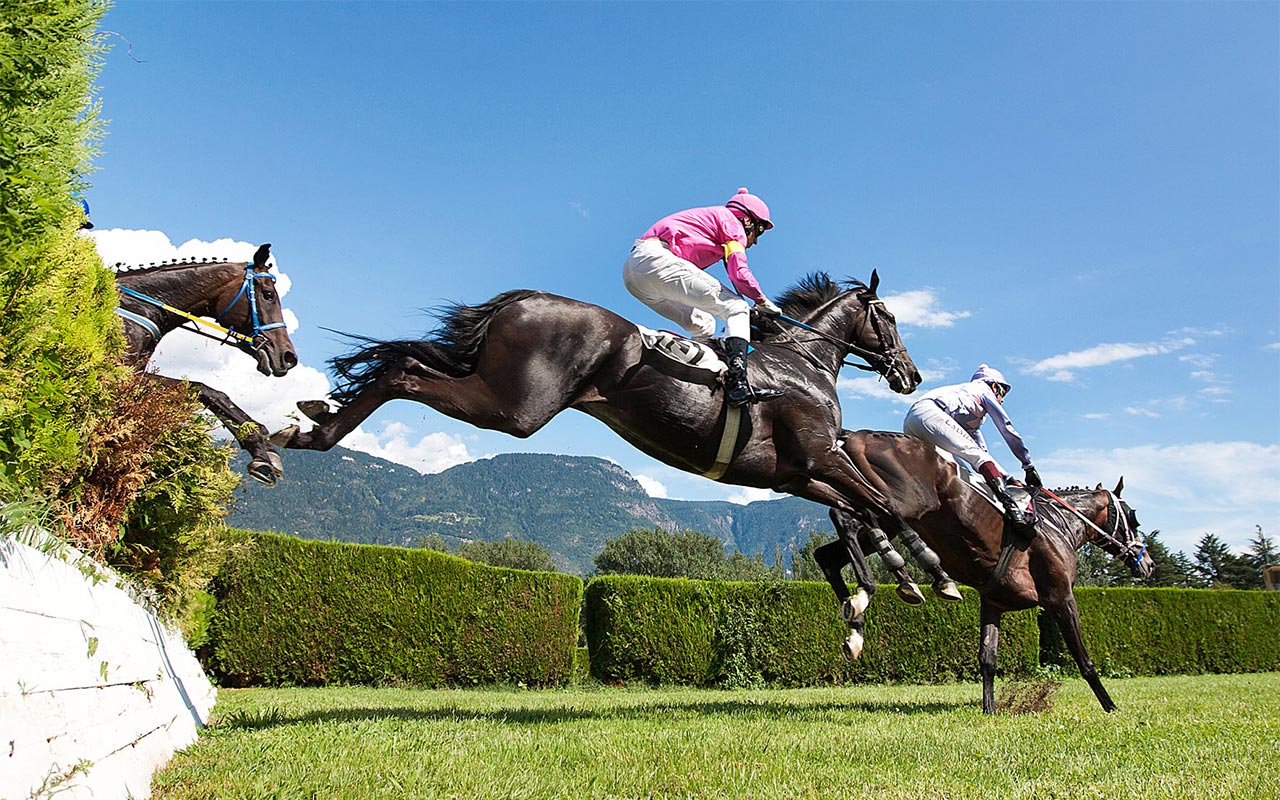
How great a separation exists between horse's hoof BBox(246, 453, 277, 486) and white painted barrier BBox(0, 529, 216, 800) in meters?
0.85

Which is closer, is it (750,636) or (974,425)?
(974,425)

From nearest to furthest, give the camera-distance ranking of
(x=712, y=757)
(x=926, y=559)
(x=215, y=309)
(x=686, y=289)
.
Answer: (x=712, y=757)
(x=686, y=289)
(x=926, y=559)
(x=215, y=309)

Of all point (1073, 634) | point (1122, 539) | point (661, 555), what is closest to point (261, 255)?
point (1073, 634)

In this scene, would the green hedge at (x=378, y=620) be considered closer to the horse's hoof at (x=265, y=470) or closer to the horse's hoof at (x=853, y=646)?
the horse's hoof at (x=265, y=470)

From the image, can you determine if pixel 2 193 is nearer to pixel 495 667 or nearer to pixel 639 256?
pixel 639 256

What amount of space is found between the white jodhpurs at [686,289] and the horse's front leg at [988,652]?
4262 millimetres

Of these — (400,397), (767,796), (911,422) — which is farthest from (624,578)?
(767,796)

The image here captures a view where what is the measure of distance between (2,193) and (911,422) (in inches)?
286

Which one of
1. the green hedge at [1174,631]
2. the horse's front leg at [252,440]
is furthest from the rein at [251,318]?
the green hedge at [1174,631]

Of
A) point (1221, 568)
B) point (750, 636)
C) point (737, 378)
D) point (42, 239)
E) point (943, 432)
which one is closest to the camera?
point (42, 239)

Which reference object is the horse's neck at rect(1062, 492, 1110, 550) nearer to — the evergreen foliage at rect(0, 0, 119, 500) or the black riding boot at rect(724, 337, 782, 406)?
the black riding boot at rect(724, 337, 782, 406)

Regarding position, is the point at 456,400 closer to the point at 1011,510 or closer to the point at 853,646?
the point at 853,646

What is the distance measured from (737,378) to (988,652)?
14.8 ft

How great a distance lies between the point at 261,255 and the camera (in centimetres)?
667
